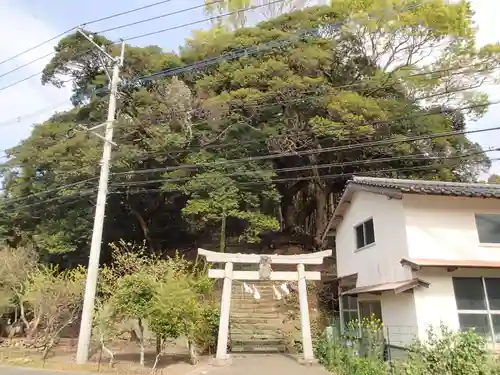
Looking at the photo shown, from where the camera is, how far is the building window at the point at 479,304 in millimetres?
10000

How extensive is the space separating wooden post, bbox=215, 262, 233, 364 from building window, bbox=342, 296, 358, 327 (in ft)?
16.3

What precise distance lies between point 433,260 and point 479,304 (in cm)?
→ 168

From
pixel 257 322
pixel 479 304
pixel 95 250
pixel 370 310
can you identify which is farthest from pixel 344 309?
pixel 95 250

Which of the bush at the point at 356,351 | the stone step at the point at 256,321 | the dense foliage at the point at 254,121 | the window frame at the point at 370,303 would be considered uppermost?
the dense foliage at the point at 254,121

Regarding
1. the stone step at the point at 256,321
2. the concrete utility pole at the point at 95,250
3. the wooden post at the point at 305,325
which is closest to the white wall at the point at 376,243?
the wooden post at the point at 305,325

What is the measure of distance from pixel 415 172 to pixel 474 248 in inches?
430

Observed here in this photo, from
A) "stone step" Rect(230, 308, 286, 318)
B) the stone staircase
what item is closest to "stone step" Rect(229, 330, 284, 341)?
the stone staircase

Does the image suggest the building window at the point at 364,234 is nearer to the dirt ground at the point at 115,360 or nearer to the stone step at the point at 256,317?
the stone step at the point at 256,317

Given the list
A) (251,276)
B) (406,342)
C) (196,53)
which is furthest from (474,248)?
(196,53)

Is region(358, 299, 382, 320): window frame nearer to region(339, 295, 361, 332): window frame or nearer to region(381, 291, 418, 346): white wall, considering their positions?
region(339, 295, 361, 332): window frame

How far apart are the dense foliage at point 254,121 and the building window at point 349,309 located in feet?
20.3

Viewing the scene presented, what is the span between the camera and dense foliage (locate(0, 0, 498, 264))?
1995cm

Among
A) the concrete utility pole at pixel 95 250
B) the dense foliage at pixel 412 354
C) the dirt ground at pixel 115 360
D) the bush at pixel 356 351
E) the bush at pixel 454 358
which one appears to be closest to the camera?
the bush at pixel 454 358

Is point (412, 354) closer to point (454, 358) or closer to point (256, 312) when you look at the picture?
point (454, 358)
